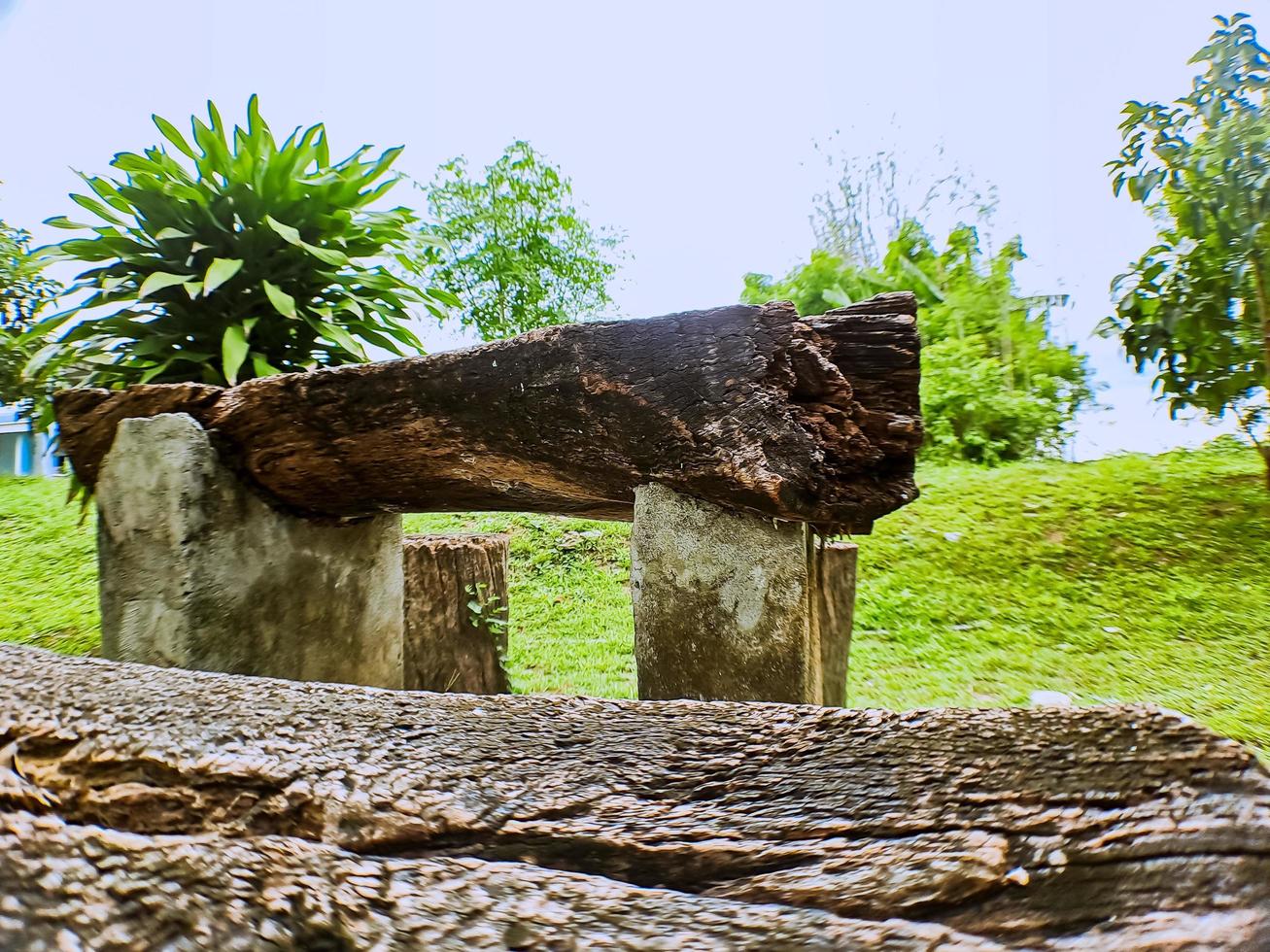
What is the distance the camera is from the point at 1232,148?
2.74m

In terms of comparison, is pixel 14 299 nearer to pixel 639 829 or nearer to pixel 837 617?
pixel 837 617

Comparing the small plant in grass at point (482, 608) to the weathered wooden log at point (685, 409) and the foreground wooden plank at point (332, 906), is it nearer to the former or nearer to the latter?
the weathered wooden log at point (685, 409)

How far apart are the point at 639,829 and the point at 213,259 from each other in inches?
86.0

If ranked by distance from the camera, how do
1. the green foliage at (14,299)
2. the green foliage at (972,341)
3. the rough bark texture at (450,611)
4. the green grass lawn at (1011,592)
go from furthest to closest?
the green foliage at (972,341) < the green foliage at (14,299) < the rough bark texture at (450,611) < the green grass lawn at (1011,592)

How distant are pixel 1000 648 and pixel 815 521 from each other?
1.67 m

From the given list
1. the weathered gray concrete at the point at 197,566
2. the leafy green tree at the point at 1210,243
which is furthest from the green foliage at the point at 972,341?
the weathered gray concrete at the point at 197,566

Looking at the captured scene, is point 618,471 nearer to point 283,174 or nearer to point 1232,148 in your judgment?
point 283,174

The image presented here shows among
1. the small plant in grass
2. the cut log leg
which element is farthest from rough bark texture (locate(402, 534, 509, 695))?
the cut log leg

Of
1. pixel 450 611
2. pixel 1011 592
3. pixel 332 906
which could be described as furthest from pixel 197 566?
pixel 1011 592

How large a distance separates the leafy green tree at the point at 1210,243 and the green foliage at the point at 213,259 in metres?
3.21

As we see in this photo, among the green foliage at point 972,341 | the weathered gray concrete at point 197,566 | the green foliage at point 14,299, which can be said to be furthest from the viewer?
the green foliage at point 972,341

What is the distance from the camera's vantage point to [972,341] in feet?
20.9

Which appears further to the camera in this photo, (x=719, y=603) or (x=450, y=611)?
(x=450, y=611)

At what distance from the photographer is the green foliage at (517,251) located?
19.2 ft
